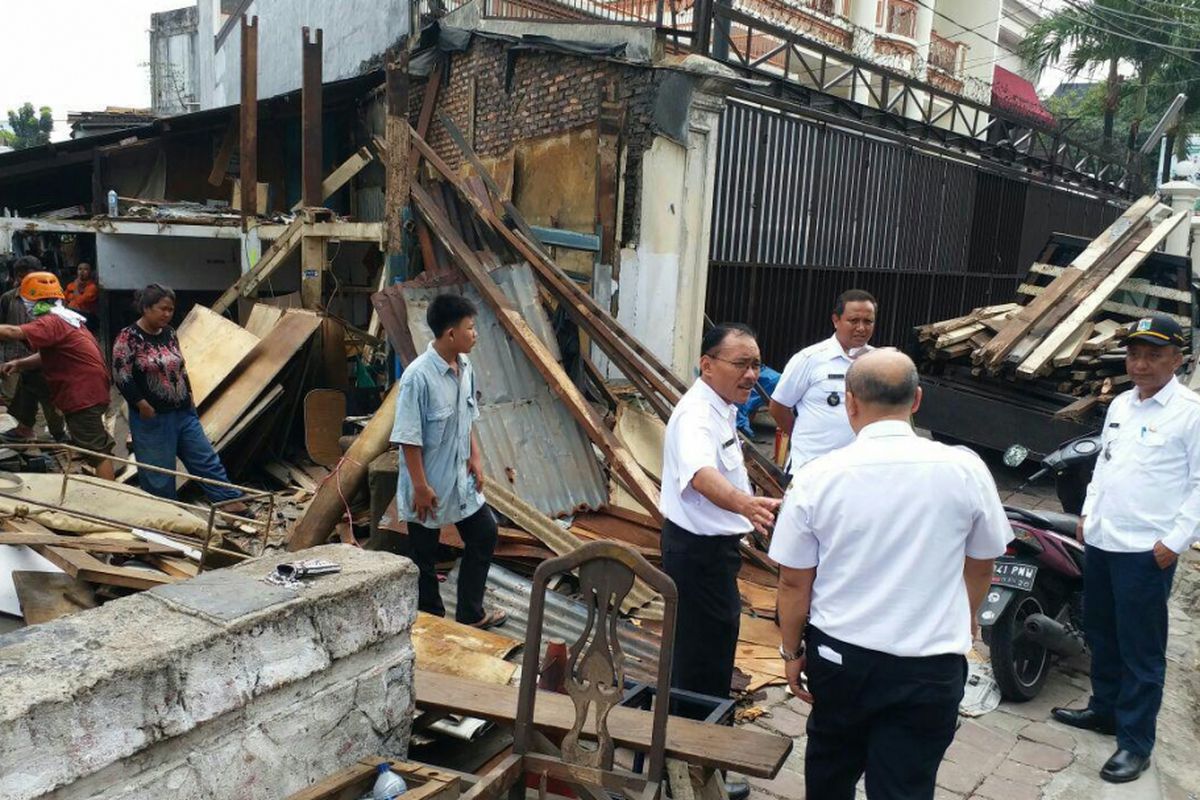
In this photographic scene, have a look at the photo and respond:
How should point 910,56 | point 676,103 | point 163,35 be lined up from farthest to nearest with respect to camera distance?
point 163,35, point 910,56, point 676,103

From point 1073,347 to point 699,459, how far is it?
20.7ft

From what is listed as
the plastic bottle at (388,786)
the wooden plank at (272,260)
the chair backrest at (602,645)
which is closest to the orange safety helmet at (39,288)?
the wooden plank at (272,260)

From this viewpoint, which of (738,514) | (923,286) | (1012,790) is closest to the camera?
(738,514)

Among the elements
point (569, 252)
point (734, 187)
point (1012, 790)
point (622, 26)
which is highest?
point (622, 26)

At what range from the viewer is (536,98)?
9.62 m

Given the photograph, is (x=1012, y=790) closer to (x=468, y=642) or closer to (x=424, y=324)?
(x=468, y=642)

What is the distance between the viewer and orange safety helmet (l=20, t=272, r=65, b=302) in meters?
6.05

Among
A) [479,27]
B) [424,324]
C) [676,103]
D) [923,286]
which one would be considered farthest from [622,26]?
[923,286]

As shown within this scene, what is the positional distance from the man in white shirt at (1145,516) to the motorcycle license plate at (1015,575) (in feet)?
1.56

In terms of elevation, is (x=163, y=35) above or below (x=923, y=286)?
above

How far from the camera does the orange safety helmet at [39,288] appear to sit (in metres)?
6.05

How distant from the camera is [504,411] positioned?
6066mm

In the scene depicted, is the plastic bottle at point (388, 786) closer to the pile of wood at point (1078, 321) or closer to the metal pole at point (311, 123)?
the pile of wood at point (1078, 321)

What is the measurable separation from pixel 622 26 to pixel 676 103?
0.93 metres
